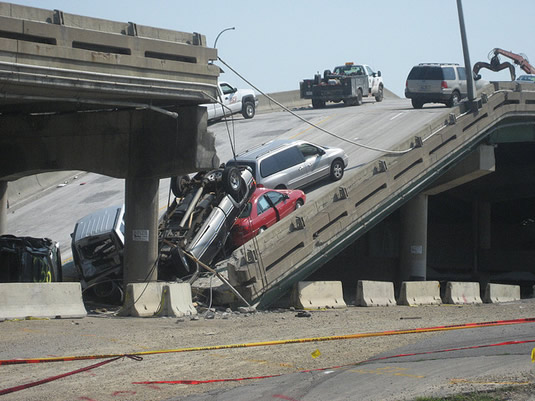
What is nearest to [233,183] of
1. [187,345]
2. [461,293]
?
[461,293]

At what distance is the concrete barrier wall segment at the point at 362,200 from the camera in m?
18.7

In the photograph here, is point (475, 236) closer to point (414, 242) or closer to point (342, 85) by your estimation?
point (342, 85)

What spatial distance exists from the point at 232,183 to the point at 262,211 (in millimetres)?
1404

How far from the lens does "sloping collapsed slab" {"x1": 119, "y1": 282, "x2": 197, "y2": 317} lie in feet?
53.5

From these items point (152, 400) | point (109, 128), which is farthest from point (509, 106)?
point (152, 400)

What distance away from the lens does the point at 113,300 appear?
19.0 metres

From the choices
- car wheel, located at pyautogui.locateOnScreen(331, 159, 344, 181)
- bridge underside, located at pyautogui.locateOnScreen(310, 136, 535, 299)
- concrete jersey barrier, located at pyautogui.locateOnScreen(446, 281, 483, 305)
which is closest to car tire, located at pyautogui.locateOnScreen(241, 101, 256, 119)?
bridge underside, located at pyautogui.locateOnScreen(310, 136, 535, 299)

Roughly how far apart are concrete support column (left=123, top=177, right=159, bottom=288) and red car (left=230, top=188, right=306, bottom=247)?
2625mm

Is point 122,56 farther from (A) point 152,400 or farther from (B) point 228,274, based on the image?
(A) point 152,400

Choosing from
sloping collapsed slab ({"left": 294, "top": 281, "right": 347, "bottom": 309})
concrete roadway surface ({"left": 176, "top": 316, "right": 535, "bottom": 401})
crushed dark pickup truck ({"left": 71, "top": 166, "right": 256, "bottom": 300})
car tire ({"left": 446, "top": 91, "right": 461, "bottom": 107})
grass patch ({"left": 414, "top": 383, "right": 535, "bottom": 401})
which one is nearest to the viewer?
grass patch ({"left": 414, "top": 383, "right": 535, "bottom": 401})

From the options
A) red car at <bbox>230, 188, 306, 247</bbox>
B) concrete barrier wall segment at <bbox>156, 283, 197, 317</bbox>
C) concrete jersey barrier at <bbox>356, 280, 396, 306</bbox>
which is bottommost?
concrete jersey barrier at <bbox>356, 280, 396, 306</bbox>

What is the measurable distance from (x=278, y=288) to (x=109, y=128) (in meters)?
5.18

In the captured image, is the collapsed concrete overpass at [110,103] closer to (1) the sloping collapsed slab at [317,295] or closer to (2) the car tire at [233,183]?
(2) the car tire at [233,183]

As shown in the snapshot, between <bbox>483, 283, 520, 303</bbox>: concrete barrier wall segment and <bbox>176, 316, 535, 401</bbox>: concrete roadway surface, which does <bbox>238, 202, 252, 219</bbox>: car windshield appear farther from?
<bbox>176, 316, 535, 401</bbox>: concrete roadway surface
